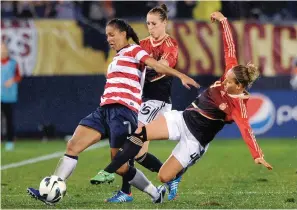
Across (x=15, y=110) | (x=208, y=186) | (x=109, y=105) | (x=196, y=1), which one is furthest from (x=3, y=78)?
(x=109, y=105)

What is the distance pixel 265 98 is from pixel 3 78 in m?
5.37

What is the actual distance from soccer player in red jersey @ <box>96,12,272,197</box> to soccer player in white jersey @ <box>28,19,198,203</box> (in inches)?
6.2

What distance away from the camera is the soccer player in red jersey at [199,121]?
9.64 meters

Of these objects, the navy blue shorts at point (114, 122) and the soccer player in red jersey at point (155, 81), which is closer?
the navy blue shorts at point (114, 122)

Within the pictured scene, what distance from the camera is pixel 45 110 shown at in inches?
763

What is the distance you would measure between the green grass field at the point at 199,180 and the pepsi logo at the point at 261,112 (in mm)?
972

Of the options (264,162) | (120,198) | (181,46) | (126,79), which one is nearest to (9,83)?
(181,46)

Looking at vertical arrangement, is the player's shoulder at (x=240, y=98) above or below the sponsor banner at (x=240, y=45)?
above

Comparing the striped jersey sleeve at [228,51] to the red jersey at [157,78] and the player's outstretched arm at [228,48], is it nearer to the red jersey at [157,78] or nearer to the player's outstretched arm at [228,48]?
the player's outstretched arm at [228,48]

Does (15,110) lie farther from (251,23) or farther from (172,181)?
(172,181)

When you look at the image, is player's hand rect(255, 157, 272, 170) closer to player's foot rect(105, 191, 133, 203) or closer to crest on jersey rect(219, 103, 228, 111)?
crest on jersey rect(219, 103, 228, 111)

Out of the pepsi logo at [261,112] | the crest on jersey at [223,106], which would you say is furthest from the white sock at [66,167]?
the pepsi logo at [261,112]

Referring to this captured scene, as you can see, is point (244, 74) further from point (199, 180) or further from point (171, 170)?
point (199, 180)

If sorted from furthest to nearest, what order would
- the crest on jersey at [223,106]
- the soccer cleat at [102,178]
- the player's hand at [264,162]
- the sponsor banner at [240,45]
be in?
the sponsor banner at [240,45] < the crest on jersey at [223,106] < the soccer cleat at [102,178] < the player's hand at [264,162]
